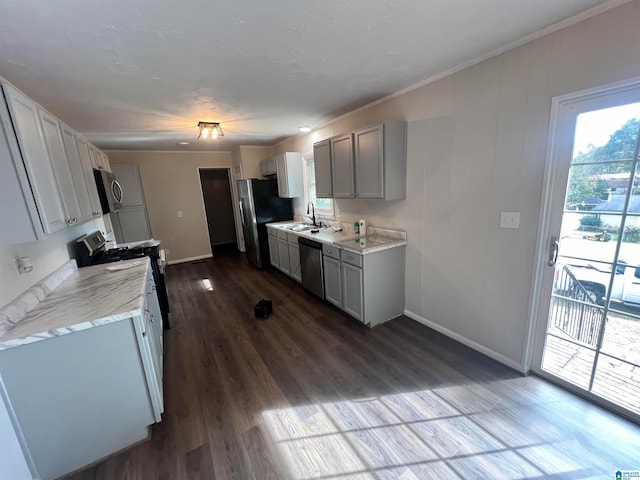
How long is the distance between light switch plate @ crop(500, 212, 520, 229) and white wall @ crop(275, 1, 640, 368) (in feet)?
0.11

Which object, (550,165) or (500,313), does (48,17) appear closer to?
(550,165)

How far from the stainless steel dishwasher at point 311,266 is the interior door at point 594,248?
2223 mm

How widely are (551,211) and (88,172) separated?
4246mm

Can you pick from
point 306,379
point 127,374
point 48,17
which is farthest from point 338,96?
point 127,374

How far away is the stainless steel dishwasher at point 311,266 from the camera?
11.3ft

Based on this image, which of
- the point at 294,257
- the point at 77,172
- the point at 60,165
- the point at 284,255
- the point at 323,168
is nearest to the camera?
the point at 60,165

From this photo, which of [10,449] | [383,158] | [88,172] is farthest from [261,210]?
[10,449]

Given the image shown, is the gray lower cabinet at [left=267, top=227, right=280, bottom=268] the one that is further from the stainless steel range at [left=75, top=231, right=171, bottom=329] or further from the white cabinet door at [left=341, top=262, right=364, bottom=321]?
the white cabinet door at [left=341, top=262, right=364, bottom=321]

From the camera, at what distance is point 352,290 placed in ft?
9.58

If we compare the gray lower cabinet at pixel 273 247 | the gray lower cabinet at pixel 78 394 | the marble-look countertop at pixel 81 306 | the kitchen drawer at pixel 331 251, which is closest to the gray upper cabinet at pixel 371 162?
the kitchen drawer at pixel 331 251

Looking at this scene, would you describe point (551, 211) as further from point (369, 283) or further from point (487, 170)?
point (369, 283)

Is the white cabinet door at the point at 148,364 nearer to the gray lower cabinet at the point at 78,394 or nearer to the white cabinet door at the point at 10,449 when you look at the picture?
the gray lower cabinet at the point at 78,394

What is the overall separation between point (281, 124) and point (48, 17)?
270 centimetres

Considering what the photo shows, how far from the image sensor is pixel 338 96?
9.07 ft
